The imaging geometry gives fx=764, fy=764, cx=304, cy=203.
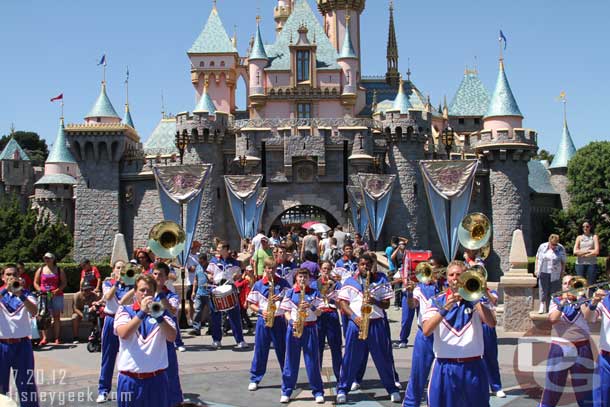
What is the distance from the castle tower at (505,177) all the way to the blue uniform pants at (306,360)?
27.8 meters

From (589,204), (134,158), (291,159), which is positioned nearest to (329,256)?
(291,159)

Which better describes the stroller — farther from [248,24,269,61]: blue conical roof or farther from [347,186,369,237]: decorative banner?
[248,24,269,61]: blue conical roof

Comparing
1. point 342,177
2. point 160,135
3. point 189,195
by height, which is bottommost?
point 189,195

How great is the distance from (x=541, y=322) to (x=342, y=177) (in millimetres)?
23191

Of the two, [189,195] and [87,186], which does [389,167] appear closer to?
[87,186]

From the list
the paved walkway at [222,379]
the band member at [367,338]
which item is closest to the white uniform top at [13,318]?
the paved walkway at [222,379]

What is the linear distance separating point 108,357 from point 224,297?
3.30 meters

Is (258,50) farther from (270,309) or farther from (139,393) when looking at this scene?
(139,393)

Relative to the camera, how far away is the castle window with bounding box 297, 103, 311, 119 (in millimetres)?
39344

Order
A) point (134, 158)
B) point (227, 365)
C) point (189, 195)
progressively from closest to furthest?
point (227, 365)
point (189, 195)
point (134, 158)

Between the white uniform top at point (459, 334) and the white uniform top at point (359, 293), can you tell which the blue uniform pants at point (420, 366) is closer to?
the white uniform top at point (359, 293)

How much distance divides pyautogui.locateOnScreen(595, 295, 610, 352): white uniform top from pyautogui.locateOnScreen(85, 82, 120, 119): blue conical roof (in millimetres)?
34564

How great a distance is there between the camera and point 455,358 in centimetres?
604

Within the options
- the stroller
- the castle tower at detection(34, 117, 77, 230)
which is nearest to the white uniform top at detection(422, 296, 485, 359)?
the stroller
